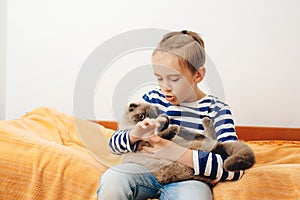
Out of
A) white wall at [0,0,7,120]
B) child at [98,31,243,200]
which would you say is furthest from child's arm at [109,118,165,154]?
white wall at [0,0,7,120]

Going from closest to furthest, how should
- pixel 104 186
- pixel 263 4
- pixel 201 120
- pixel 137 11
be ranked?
pixel 104 186 → pixel 201 120 → pixel 263 4 → pixel 137 11

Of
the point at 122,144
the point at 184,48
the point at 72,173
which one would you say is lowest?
the point at 72,173

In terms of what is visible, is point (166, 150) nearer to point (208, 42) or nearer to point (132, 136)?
point (132, 136)

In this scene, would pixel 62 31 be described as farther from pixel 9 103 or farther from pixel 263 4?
pixel 263 4

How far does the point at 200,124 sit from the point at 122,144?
0.21 m

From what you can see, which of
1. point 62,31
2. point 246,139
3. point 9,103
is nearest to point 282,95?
point 246,139

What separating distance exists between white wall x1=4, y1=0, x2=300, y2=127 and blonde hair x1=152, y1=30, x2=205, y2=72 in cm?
77

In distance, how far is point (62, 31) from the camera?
2.10 m

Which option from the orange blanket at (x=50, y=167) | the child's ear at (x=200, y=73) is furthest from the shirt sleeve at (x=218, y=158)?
the orange blanket at (x=50, y=167)

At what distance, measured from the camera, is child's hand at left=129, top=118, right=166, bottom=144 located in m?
0.86

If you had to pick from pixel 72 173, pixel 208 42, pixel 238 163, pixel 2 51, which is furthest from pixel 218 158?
pixel 2 51

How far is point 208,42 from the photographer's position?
6.26 ft

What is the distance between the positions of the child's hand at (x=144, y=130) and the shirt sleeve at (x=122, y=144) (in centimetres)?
2

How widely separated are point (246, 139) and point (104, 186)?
1126mm
